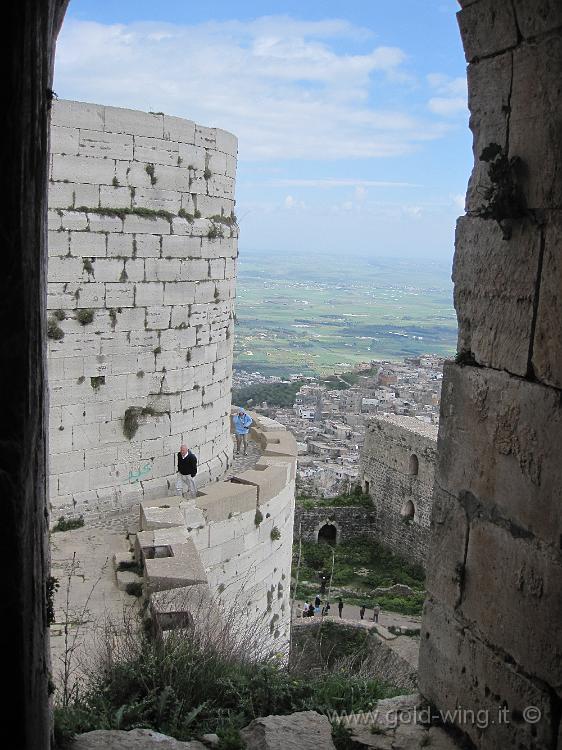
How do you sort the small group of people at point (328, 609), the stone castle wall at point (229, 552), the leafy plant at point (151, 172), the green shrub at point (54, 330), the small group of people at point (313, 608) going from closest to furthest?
the stone castle wall at point (229, 552) < the green shrub at point (54, 330) < the leafy plant at point (151, 172) < the small group of people at point (313, 608) < the small group of people at point (328, 609)

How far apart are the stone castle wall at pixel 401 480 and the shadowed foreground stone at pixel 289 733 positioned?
23.1 metres

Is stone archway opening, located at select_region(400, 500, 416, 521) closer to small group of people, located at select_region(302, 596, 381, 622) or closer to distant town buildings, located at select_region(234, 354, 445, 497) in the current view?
distant town buildings, located at select_region(234, 354, 445, 497)

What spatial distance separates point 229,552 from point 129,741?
4.94 m

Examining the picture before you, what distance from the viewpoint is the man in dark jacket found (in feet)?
27.9

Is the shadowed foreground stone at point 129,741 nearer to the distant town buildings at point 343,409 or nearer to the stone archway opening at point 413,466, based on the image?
the stone archway opening at point 413,466

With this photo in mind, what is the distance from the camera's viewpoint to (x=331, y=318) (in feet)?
362

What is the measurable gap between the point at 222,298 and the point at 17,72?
297 inches

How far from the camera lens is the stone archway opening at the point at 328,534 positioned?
96.9 ft

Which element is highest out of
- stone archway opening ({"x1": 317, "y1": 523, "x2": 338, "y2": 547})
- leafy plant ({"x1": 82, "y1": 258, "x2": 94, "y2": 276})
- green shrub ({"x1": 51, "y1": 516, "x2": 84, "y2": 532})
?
leafy plant ({"x1": 82, "y1": 258, "x2": 94, "y2": 276})

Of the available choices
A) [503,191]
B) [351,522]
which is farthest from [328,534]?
[503,191]

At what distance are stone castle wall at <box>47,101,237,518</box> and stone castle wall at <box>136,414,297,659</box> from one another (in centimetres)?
81

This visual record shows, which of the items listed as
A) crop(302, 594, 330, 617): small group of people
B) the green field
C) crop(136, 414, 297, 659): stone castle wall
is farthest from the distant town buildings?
crop(136, 414, 297, 659): stone castle wall

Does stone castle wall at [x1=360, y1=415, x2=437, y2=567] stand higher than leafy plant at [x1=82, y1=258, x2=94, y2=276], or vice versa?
leafy plant at [x1=82, y1=258, x2=94, y2=276]

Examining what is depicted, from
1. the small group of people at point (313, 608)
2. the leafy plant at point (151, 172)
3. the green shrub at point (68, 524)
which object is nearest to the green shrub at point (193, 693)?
the green shrub at point (68, 524)
